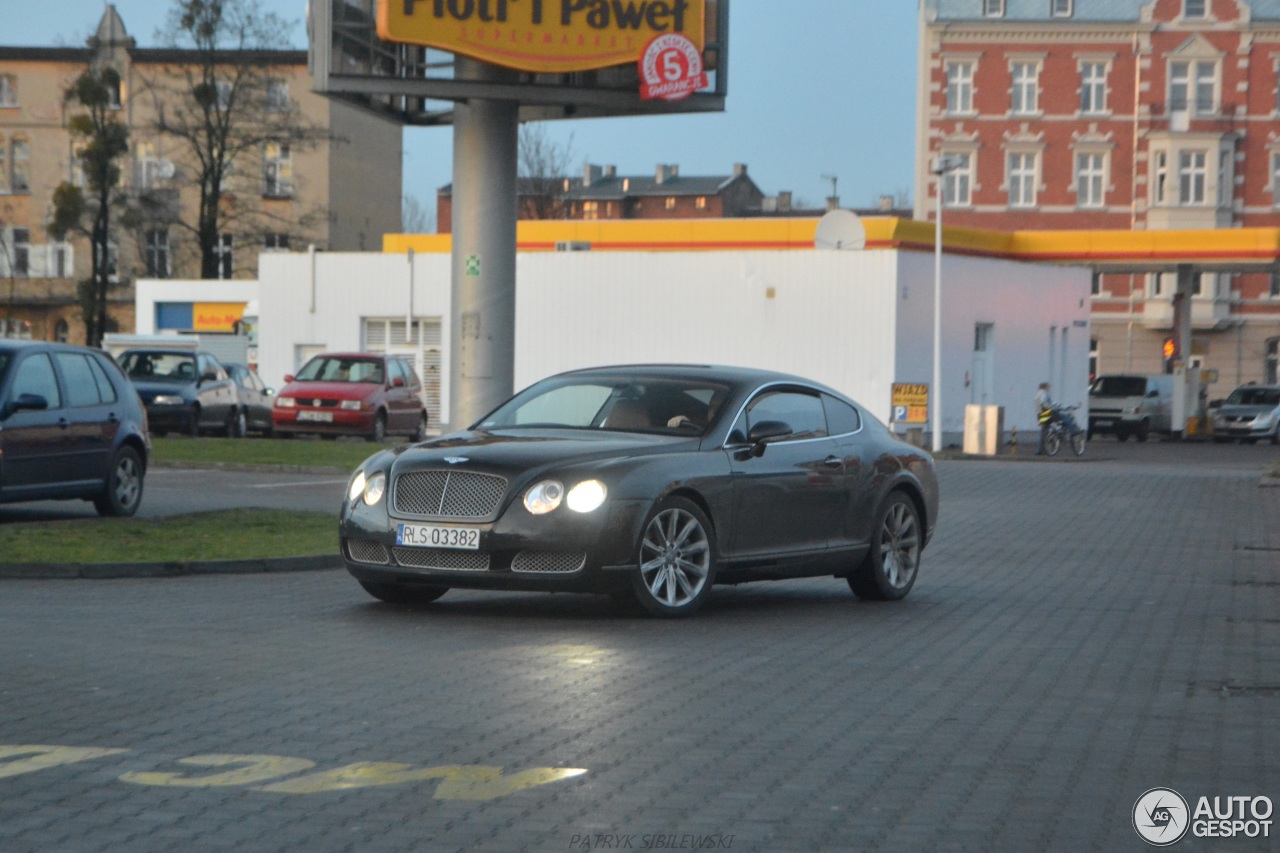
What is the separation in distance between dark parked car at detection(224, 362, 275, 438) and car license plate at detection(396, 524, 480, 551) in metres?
30.1

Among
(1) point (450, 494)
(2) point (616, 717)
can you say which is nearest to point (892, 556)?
(1) point (450, 494)

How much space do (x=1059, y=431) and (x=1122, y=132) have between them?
43632 mm

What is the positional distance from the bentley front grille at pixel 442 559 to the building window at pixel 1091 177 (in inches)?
2994

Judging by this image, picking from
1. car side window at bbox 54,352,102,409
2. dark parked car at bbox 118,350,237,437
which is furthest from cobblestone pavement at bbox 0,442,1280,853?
dark parked car at bbox 118,350,237,437

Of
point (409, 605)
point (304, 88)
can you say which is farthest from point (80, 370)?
point (304, 88)

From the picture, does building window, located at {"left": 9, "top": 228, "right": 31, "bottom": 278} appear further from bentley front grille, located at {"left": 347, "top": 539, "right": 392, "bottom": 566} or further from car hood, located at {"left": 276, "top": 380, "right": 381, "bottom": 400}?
bentley front grille, located at {"left": 347, "top": 539, "right": 392, "bottom": 566}

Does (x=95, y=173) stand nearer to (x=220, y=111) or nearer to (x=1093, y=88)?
(x=220, y=111)

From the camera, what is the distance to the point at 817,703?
26.7ft

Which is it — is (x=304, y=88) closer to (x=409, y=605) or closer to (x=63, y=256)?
(x=63, y=256)

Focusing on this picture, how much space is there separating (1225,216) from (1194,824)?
80.2 meters

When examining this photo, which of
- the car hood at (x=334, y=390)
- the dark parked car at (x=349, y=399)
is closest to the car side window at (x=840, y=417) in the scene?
the dark parked car at (x=349, y=399)

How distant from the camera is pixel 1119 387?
59.5m

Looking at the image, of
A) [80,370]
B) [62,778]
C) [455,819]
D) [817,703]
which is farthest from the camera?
[80,370]

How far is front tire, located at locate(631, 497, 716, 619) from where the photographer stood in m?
11.0
